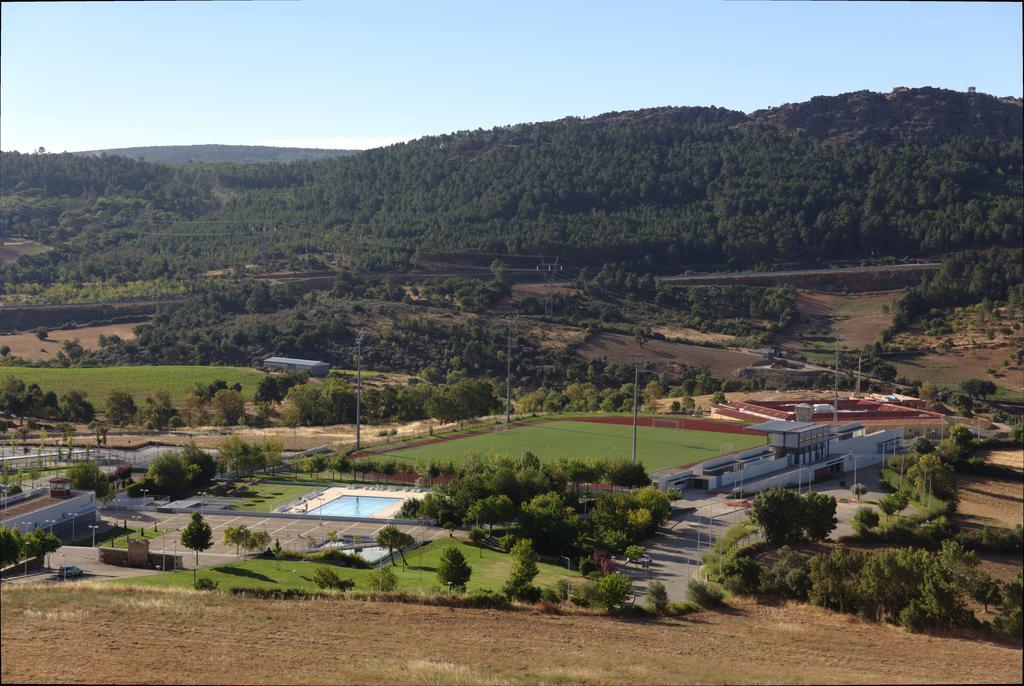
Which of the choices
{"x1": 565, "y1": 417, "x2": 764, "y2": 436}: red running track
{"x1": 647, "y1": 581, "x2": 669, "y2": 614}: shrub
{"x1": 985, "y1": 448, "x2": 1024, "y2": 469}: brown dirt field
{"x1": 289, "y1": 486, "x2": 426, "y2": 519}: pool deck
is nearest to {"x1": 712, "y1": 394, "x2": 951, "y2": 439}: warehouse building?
{"x1": 565, "y1": 417, "x2": 764, "y2": 436}: red running track

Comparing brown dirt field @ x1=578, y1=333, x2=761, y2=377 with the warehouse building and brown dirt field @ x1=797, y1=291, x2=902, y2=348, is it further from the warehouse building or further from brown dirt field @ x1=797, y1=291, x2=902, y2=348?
the warehouse building

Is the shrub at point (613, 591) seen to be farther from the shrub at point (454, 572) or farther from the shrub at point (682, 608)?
the shrub at point (454, 572)

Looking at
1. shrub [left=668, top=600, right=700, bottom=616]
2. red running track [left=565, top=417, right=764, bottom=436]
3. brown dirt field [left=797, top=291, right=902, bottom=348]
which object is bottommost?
red running track [left=565, top=417, right=764, bottom=436]

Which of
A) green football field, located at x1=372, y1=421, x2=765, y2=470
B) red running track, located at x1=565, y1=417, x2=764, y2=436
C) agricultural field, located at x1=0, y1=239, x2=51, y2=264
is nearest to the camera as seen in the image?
green football field, located at x1=372, y1=421, x2=765, y2=470

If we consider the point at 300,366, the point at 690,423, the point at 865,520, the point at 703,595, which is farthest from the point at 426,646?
the point at 300,366

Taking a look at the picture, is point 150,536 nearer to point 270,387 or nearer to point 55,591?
point 55,591

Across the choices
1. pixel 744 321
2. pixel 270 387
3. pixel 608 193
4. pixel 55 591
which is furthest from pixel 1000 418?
pixel 608 193

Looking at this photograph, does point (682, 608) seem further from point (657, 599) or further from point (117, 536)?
point (117, 536)
